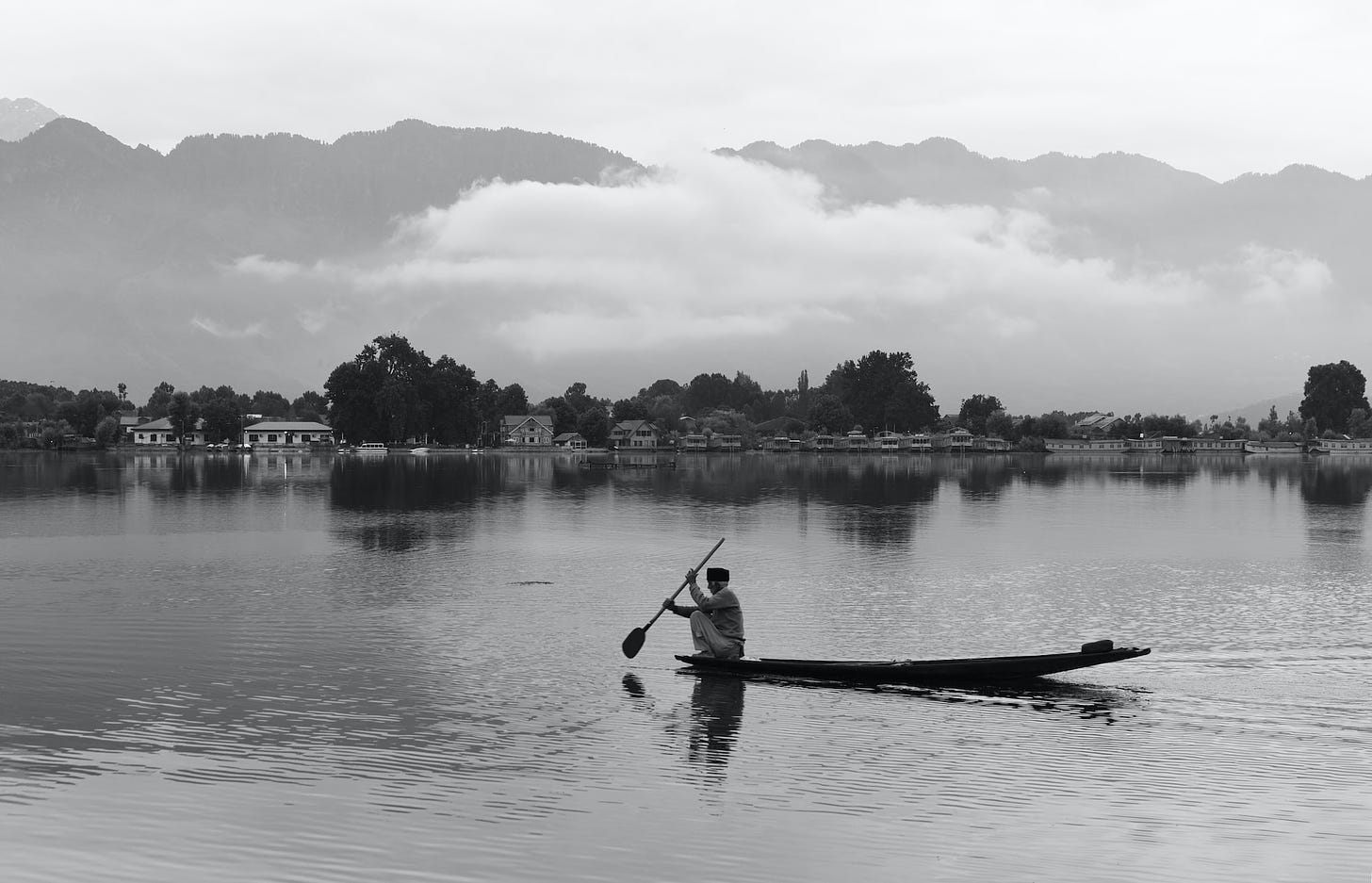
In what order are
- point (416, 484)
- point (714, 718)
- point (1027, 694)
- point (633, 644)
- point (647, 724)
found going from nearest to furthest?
point (647, 724), point (714, 718), point (1027, 694), point (633, 644), point (416, 484)

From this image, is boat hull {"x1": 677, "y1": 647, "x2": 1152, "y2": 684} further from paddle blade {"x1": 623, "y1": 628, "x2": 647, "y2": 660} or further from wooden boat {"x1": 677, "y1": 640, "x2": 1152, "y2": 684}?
paddle blade {"x1": 623, "y1": 628, "x2": 647, "y2": 660}

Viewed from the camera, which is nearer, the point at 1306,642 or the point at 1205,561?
the point at 1306,642

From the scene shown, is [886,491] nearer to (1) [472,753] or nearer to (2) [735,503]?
(2) [735,503]

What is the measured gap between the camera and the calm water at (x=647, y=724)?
40.8 feet

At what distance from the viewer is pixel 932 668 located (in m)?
20.0

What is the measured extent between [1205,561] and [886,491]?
50392mm

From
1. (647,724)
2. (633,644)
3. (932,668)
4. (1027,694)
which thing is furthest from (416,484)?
(1027,694)

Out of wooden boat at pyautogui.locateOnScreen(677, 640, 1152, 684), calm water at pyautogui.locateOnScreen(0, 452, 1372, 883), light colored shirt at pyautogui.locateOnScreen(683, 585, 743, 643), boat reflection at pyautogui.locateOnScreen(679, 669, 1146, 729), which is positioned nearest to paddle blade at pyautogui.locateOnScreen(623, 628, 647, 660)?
calm water at pyautogui.locateOnScreen(0, 452, 1372, 883)

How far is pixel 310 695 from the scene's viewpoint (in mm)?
19984

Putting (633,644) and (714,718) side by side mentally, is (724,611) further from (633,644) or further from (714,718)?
(714,718)

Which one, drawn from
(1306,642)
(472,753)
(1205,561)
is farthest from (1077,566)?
(472,753)

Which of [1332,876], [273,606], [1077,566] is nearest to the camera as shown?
[1332,876]

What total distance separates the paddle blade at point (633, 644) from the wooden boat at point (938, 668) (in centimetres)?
251

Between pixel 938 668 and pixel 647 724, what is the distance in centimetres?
520
